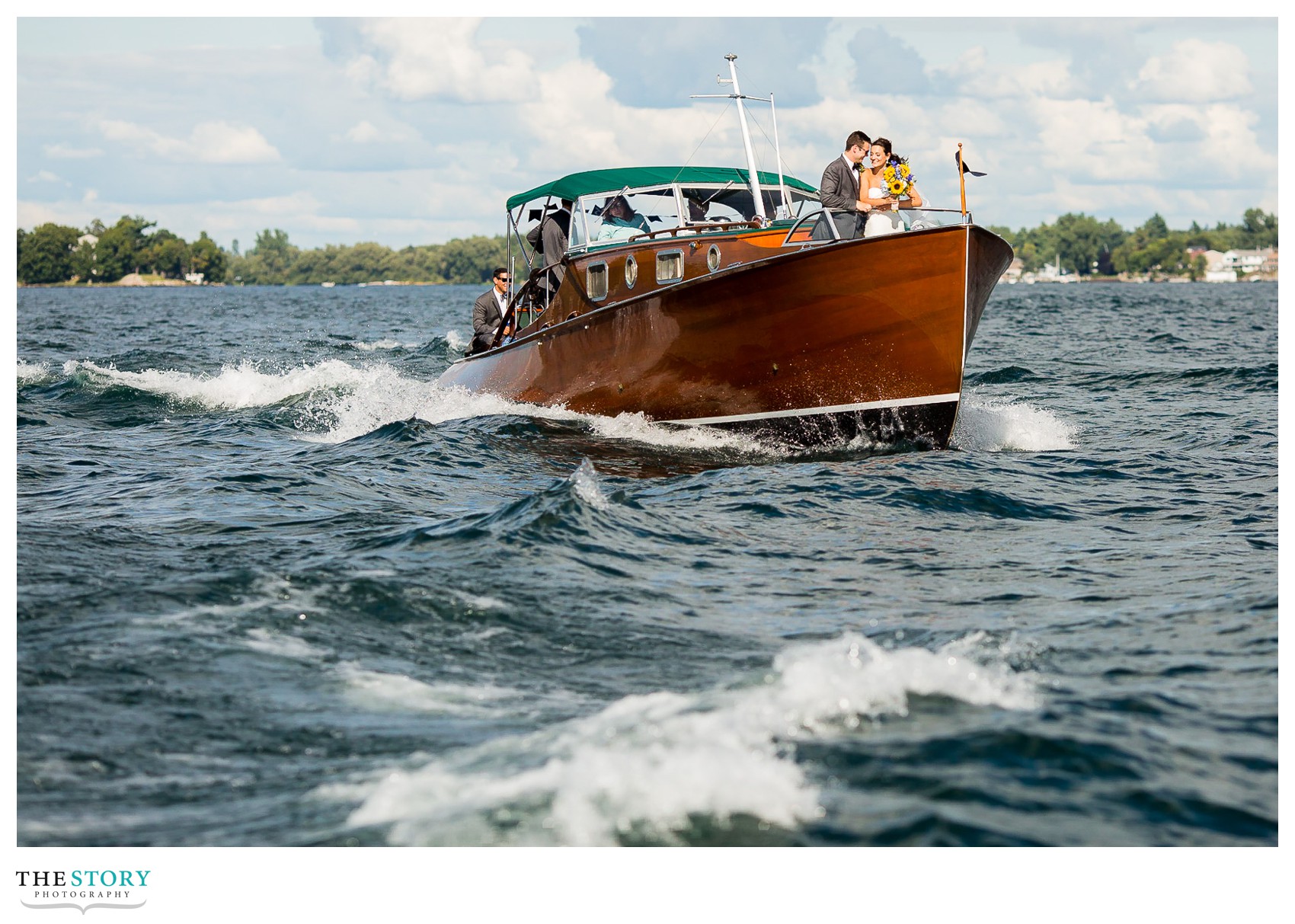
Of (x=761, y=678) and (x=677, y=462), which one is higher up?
(x=677, y=462)

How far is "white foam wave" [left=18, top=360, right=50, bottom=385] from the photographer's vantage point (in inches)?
853

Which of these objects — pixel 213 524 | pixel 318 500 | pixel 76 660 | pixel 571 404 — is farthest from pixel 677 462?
pixel 76 660

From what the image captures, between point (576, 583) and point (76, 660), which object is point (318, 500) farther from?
point (76, 660)

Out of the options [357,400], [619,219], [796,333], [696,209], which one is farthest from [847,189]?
[357,400]

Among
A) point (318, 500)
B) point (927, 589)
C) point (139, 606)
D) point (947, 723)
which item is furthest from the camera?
point (318, 500)

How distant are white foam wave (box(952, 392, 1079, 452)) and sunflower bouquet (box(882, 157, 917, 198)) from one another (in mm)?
2719

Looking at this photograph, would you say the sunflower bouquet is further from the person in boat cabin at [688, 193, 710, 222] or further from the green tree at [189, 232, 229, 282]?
the green tree at [189, 232, 229, 282]

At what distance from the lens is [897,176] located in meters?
12.3

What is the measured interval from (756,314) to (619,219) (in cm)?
281

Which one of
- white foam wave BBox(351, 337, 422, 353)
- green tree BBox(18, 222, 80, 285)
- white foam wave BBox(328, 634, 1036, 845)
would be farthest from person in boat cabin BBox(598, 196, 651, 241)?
green tree BBox(18, 222, 80, 285)

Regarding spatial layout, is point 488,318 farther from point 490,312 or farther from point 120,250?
point 120,250

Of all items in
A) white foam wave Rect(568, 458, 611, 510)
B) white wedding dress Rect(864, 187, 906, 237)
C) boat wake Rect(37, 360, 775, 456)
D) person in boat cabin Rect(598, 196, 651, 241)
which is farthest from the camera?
person in boat cabin Rect(598, 196, 651, 241)

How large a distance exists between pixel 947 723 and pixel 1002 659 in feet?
3.21

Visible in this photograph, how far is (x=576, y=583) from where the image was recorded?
8.02m
